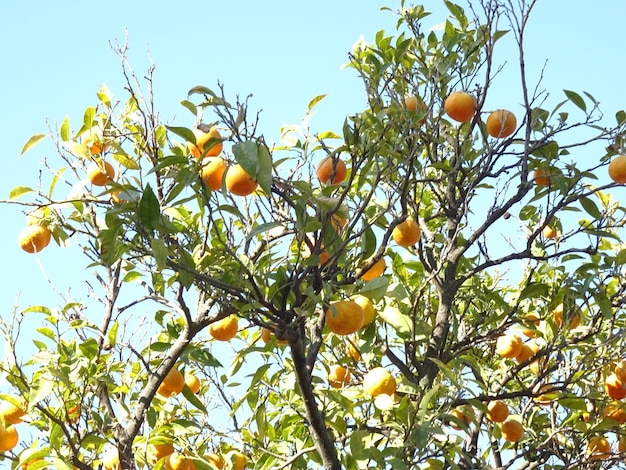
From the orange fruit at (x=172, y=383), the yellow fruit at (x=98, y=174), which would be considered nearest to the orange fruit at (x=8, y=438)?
the orange fruit at (x=172, y=383)

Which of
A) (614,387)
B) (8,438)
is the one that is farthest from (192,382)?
(614,387)

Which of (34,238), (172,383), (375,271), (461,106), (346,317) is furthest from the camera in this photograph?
(461,106)

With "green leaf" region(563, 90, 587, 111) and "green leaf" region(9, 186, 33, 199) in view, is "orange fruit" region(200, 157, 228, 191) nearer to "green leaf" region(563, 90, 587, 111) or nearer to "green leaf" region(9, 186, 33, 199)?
"green leaf" region(9, 186, 33, 199)

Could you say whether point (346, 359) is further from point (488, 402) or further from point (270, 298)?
point (270, 298)

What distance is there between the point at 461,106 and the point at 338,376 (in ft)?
3.53

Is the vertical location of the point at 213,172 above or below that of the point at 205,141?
below

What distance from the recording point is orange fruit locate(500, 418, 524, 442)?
2.79 meters

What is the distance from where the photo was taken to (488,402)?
8.95ft

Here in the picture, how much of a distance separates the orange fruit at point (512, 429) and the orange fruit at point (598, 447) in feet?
0.89

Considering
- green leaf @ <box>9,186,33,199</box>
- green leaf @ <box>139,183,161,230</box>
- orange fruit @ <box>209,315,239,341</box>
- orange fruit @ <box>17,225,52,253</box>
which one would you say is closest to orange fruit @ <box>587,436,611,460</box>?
orange fruit @ <box>209,315,239,341</box>

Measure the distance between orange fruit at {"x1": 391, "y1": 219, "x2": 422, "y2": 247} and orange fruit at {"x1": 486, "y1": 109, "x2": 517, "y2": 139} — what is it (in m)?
0.51

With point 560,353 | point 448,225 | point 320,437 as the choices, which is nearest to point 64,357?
point 320,437

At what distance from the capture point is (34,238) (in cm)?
234

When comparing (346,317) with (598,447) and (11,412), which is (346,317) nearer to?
(11,412)
